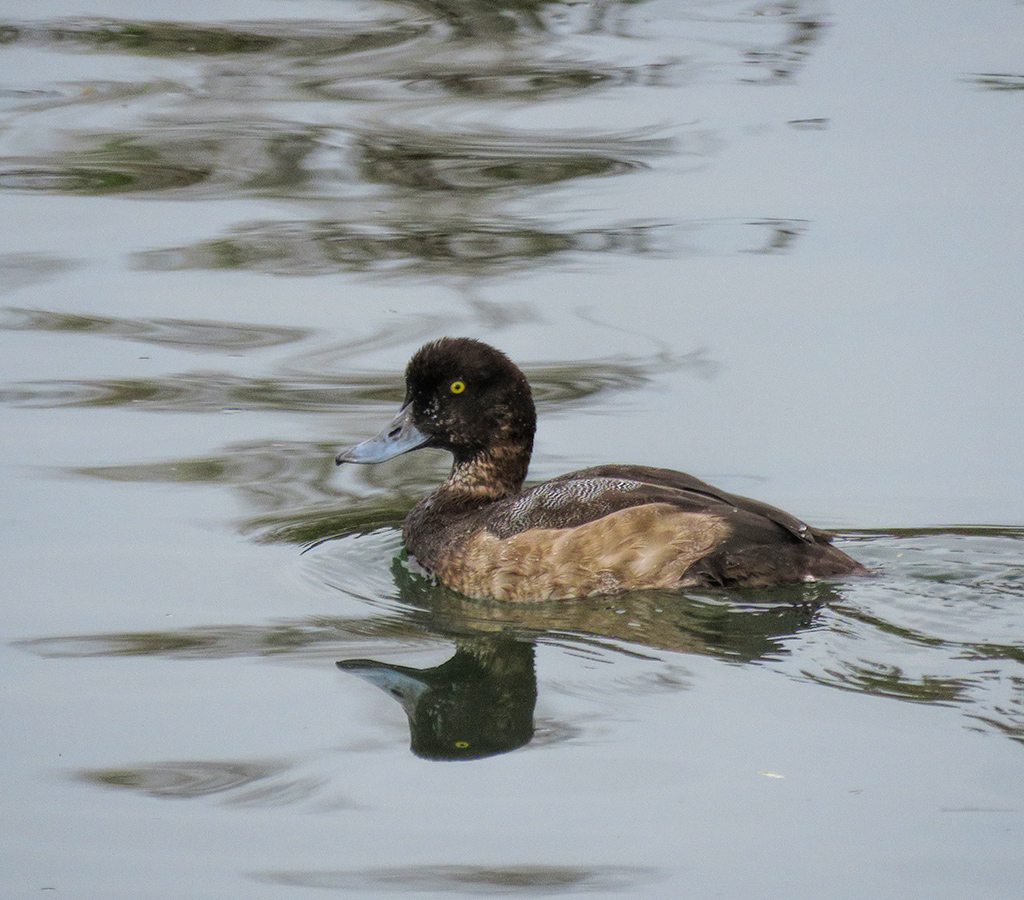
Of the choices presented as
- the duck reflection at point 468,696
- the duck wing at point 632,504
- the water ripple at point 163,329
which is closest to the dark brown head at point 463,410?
the duck wing at point 632,504

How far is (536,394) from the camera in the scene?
8.34 m

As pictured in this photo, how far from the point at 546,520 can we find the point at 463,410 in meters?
0.73

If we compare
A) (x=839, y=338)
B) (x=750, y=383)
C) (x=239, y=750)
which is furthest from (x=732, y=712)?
(x=839, y=338)

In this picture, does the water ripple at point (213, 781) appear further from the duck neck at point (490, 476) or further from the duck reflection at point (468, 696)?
the duck neck at point (490, 476)

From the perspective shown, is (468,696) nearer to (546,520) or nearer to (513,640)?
(513,640)

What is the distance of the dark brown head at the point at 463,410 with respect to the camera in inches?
269

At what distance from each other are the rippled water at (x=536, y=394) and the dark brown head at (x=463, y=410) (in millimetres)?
414

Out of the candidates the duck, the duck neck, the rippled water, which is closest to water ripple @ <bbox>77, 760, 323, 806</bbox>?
the rippled water

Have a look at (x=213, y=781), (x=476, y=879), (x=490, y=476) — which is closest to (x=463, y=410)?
(x=490, y=476)

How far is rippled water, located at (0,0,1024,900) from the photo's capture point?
182 inches

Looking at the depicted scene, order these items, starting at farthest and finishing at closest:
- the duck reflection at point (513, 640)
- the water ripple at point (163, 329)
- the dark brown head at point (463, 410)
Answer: the water ripple at point (163, 329)
the dark brown head at point (463, 410)
the duck reflection at point (513, 640)

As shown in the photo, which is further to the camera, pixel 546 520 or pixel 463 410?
pixel 463 410

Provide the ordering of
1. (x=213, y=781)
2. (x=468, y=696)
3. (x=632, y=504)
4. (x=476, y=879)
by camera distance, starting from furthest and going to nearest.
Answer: (x=632, y=504) → (x=468, y=696) → (x=213, y=781) → (x=476, y=879)

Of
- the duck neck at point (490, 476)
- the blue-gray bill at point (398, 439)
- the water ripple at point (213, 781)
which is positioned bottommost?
the water ripple at point (213, 781)
